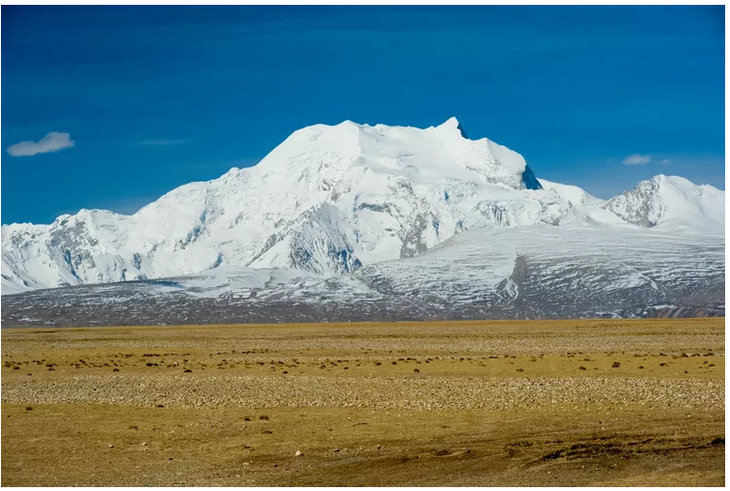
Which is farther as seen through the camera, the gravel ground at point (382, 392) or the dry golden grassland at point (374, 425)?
the gravel ground at point (382, 392)

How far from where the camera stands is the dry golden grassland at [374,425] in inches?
1035

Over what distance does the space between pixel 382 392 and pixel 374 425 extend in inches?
370

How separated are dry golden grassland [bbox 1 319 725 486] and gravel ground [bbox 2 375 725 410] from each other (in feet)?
0.31

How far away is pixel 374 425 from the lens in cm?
3309

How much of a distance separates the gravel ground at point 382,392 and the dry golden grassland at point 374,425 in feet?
0.31

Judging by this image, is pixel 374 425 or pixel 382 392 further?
pixel 382 392

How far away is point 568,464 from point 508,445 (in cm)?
261

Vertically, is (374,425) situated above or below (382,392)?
below

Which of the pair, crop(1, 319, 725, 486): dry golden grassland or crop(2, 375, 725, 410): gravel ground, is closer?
crop(1, 319, 725, 486): dry golden grassland

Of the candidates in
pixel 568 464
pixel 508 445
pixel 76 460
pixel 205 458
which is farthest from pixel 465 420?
pixel 76 460

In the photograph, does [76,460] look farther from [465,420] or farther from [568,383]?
[568,383]

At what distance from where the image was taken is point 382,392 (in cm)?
4247

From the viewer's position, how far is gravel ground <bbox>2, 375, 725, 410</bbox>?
124 feet

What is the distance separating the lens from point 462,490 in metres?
23.3
